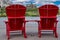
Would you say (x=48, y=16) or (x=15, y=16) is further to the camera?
(x=48, y=16)

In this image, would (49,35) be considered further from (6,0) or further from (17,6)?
(6,0)

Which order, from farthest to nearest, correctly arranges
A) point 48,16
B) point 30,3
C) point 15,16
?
point 30,3 < point 48,16 < point 15,16

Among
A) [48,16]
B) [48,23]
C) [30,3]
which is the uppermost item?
[30,3]

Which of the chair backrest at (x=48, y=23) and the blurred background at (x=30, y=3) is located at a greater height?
→ the blurred background at (x=30, y=3)

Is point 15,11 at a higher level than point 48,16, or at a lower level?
higher

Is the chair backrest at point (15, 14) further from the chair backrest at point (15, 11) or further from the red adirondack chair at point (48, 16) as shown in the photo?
the red adirondack chair at point (48, 16)

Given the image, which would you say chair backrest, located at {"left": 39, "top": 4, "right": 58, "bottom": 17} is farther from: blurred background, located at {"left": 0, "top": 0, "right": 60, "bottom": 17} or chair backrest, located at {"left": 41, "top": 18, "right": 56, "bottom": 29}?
blurred background, located at {"left": 0, "top": 0, "right": 60, "bottom": 17}

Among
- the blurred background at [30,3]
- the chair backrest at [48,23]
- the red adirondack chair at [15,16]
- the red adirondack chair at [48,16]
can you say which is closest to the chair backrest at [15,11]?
the red adirondack chair at [15,16]

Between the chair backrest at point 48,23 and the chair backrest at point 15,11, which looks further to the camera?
the chair backrest at point 48,23

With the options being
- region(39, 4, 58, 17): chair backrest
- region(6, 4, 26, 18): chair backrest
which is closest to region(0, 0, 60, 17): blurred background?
region(39, 4, 58, 17): chair backrest

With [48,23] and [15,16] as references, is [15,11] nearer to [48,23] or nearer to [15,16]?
[15,16]

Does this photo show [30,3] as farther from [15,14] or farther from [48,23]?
Result: [15,14]

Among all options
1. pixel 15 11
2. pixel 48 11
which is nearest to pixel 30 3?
pixel 48 11

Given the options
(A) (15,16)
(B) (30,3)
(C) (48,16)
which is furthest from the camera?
(B) (30,3)
